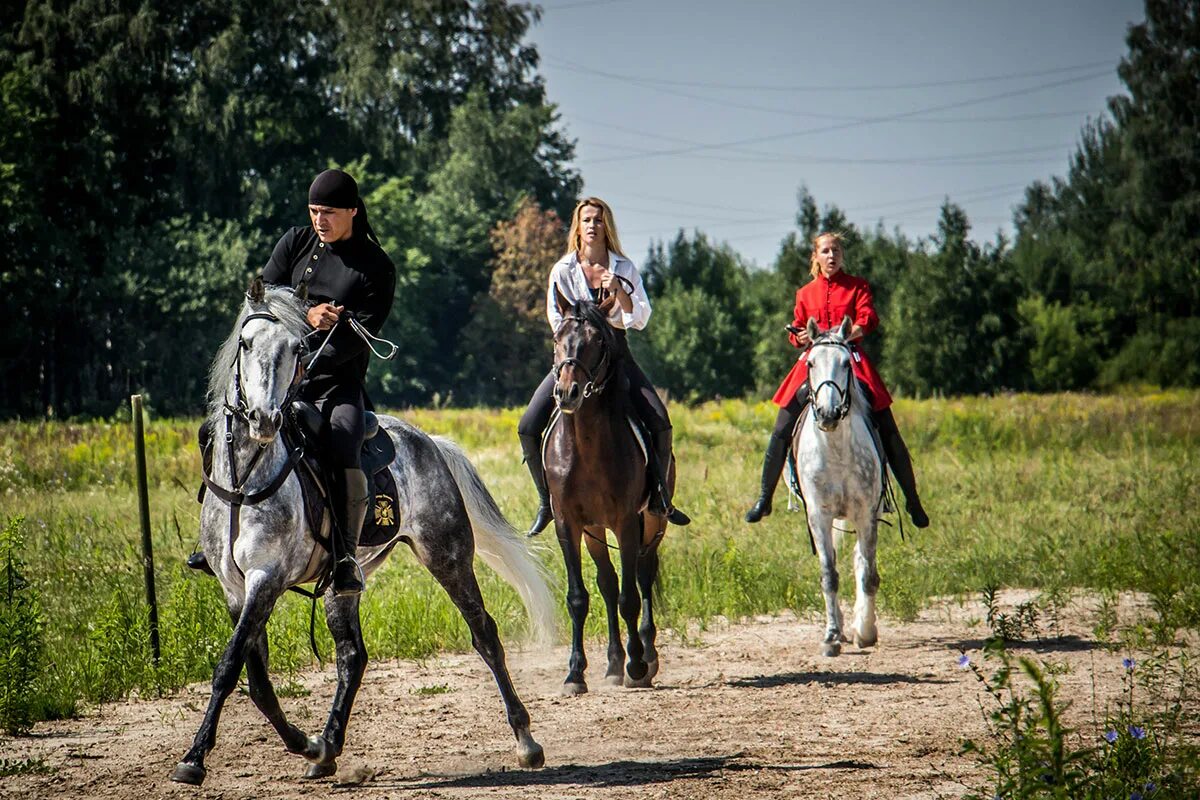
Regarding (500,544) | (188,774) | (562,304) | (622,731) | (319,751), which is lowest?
Result: (622,731)

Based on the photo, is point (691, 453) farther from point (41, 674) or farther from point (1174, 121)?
point (1174, 121)

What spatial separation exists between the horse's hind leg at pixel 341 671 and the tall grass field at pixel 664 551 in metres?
2.34

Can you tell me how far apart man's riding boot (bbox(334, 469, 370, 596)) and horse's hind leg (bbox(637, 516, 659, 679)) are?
10.0 feet

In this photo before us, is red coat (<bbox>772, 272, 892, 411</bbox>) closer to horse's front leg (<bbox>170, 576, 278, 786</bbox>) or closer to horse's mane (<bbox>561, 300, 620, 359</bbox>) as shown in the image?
horse's mane (<bbox>561, 300, 620, 359</bbox>)

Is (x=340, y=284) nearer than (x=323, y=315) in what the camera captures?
No

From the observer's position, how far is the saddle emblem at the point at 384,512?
23.0ft

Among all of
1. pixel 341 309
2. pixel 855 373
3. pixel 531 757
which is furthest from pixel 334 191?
pixel 855 373

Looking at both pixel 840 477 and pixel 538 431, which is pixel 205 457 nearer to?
pixel 538 431

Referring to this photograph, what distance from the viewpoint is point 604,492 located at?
915cm

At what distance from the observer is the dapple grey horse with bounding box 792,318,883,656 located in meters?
10.2

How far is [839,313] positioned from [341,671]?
5980 mm

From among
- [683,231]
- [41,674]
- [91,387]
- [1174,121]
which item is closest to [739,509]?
[41,674]

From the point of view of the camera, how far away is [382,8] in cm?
5766

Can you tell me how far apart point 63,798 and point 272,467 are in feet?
6.06
